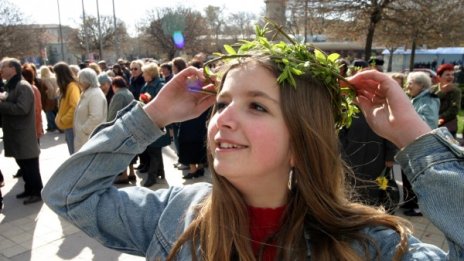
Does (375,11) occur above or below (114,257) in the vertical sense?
above

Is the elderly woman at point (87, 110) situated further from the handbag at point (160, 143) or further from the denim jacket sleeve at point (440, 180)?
the denim jacket sleeve at point (440, 180)

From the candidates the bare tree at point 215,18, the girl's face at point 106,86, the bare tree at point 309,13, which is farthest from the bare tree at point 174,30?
the girl's face at point 106,86

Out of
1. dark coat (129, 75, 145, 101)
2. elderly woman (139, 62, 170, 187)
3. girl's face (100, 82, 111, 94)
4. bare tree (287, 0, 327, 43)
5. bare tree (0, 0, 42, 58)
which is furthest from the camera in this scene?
bare tree (0, 0, 42, 58)

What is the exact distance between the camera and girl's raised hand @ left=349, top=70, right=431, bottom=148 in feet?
4.43

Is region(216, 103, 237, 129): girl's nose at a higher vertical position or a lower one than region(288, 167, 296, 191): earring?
higher

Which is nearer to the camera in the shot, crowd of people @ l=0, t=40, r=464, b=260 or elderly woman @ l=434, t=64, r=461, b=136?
crowd of people @ l=0, t=40, r=464, b=260

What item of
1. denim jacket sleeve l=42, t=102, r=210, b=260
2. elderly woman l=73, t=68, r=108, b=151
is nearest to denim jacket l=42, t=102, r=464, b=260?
denim jacket sleeve l=42, t=102, r=210, b=260

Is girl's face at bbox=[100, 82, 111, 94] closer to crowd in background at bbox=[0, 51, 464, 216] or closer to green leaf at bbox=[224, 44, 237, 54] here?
crowd in background at bbox=[0, 51, 464, 216]

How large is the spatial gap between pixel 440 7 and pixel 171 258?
2140 centimetres

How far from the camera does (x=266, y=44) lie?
5.18 feet

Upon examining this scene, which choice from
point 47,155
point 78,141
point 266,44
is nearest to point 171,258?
point 266,44

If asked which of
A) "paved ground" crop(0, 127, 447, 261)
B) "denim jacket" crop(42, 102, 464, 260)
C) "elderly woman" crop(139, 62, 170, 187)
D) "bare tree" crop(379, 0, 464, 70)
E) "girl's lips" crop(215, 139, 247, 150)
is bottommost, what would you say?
"paved ground" crop(0, 127, 447, 261)

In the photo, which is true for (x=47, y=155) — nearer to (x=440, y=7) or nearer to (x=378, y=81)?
(x=378, y=81)

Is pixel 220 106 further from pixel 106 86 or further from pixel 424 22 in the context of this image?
pixel 424 22
